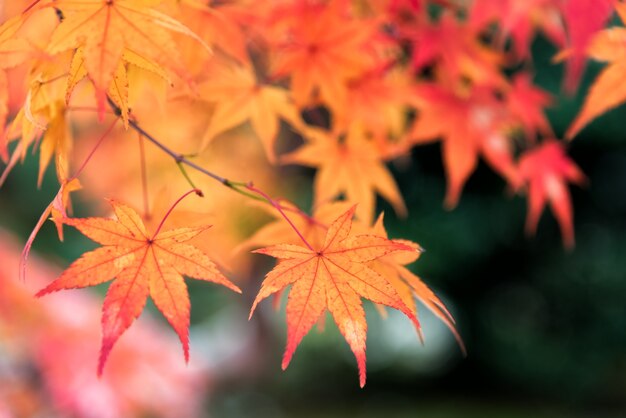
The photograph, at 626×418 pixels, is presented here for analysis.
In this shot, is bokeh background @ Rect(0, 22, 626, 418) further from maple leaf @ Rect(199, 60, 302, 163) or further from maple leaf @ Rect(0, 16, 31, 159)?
maple leaf @ Rect(0, 16, 31, 159)

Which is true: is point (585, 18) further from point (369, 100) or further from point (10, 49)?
point (10, 49)

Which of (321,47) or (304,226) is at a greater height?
(321,47)

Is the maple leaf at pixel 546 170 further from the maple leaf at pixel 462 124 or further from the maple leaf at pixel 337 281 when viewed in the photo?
the maple leaf at pixel 337 281

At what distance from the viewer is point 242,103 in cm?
108

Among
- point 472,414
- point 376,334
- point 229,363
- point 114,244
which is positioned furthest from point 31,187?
point 114,244

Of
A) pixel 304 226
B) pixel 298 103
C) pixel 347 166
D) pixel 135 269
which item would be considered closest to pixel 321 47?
pixel 298 103

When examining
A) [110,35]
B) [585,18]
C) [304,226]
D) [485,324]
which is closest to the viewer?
[110,35]

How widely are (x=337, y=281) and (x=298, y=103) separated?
0.49 meters

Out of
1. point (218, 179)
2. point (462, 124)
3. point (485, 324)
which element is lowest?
point (485, 324)

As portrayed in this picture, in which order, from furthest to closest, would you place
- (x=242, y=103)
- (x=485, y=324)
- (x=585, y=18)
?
(x=485, y=324) → (x=242, y=103) → (x=585, y=18)

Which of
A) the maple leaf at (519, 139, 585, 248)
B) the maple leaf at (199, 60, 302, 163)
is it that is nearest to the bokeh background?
the maple leaf at (519, 139, 585, 248)

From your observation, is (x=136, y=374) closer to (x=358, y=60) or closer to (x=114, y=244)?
(x=358, y=60)

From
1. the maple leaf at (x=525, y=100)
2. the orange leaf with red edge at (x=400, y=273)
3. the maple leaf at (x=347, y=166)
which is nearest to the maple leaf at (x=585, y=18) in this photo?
the orange leaf with red edge at (x=400, y=273)

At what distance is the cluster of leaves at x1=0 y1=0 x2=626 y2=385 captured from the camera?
2.10 ft
